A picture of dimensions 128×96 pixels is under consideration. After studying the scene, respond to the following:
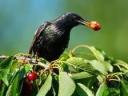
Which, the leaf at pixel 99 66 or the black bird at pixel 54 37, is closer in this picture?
the leaf at pixel 99 66

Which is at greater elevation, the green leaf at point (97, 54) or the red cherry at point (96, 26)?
the red cherry at point (96, 26)

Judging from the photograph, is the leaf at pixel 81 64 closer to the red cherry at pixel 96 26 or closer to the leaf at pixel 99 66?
the leaf at pixel 99 66

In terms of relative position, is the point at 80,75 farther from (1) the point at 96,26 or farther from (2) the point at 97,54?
(1) the point at 96,26

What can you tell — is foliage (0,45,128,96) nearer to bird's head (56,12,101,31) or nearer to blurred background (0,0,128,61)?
bird's head (56,12,101,31)

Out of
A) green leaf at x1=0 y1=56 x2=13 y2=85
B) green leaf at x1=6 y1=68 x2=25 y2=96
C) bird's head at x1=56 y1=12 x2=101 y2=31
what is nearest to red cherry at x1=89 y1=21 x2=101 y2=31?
bird's head at x1=56 y1=12 x2=101 y2=31

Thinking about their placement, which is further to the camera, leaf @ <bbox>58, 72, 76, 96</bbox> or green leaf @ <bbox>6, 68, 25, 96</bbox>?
green leaf @ <bbox>6, 68, 25, 96</bbox>

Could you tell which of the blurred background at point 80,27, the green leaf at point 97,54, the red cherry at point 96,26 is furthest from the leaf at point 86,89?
the blurred background at point 80,27
